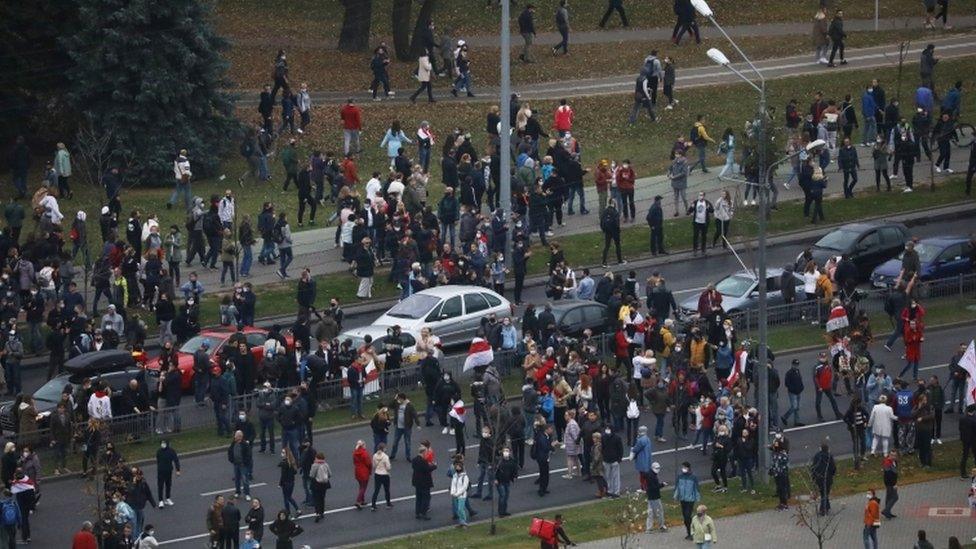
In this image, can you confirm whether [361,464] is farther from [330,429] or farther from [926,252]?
[926,252]

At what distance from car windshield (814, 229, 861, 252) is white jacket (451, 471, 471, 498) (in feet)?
49.7

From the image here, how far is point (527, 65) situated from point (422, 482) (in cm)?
3051

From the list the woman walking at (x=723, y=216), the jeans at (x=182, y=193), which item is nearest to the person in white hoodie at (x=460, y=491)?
the woman walking at (x=723, y=216)

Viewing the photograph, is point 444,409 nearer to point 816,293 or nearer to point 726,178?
point 816,293

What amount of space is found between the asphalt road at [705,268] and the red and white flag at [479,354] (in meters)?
4.88

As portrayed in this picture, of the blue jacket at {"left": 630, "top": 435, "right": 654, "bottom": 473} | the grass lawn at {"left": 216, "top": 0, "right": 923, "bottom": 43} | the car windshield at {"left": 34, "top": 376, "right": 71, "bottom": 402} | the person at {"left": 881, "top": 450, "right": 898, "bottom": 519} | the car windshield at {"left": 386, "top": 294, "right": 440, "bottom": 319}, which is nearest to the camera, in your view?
the person at {"left": 881, "top": 450, "right": 898, "bottom": 519}

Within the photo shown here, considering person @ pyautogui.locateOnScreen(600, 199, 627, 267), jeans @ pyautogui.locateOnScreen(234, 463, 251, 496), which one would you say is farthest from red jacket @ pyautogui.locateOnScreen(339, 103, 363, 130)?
jeans @ pyautogui.locateOnScreen(234, 463, 251, 496)

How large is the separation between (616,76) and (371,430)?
26.3 meters

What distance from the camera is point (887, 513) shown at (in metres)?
37.7

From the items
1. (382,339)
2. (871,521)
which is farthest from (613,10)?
(871,521)

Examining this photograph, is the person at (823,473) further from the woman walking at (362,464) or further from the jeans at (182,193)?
the jeans at (182,193)

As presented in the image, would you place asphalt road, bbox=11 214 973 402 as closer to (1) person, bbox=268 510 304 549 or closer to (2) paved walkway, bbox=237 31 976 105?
(2) paved walkway, bbox=237 31 976 105

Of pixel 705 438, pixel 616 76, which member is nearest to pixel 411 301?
pixel 705 438

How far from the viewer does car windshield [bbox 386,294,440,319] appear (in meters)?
44.9
